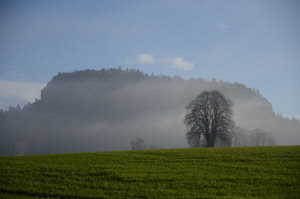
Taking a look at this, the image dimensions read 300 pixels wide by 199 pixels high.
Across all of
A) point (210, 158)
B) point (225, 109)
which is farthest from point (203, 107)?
point (210, 158)

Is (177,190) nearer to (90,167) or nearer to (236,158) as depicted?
(90,167)

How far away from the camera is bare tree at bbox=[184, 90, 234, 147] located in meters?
63.3

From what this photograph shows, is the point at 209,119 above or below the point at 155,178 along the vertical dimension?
above

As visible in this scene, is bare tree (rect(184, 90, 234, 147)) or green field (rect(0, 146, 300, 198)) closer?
green field (rect(0, 146, 300, 198))

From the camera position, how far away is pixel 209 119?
218ft

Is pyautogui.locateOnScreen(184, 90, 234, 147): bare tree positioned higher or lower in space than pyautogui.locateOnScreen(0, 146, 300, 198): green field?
higher

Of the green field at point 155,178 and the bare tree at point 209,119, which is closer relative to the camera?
the green field at point 155,178

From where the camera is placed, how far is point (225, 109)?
65938 millimetres

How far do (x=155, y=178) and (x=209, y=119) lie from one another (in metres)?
50.2

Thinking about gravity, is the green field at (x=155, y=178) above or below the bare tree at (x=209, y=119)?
below

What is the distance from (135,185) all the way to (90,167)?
6214 millimetres

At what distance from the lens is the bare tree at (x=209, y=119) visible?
63.3 m

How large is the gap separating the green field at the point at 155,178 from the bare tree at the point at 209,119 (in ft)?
124

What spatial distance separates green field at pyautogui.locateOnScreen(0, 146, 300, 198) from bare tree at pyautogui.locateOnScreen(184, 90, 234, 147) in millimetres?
37928
